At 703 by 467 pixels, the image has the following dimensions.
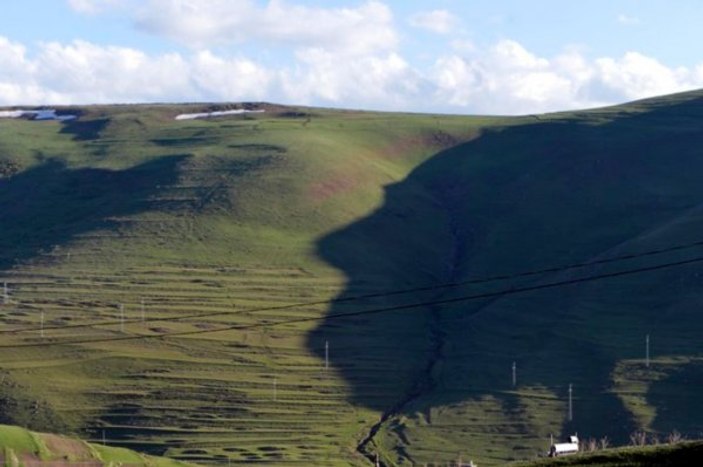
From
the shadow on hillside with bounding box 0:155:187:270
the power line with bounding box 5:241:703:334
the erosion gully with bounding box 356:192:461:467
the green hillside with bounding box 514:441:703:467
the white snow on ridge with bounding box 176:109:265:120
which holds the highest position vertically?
the white snow on ridge with bounding box 176:109:265:120

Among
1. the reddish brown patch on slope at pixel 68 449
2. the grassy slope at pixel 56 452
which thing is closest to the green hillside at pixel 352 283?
the grassy slope at pixel 56 452

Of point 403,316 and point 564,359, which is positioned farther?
point 403,316

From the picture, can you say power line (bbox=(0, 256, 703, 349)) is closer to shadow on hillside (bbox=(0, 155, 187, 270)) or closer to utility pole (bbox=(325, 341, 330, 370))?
utility pole (bbox=(325, 341, 330, 370))

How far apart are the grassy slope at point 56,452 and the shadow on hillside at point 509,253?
24418 mm

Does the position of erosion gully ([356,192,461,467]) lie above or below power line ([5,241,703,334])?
below

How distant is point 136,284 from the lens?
112312 mm

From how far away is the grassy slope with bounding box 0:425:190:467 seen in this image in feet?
204

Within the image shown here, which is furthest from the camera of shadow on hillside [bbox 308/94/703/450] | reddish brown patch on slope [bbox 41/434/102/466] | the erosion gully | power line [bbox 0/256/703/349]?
power line [bbox 0/256/703/349]

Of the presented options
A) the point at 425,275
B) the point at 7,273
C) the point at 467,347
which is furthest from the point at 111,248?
the point at 467,347

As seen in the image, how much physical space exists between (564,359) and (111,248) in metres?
45.5

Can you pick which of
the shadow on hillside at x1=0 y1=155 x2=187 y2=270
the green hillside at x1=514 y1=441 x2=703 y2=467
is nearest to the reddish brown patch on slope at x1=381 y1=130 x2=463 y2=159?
the shadow on hillside at x1=0 y1=155 x2=187 y2=270

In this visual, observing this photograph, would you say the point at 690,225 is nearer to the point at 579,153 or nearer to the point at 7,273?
the point at 579,153

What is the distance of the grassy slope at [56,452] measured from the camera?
204 feet

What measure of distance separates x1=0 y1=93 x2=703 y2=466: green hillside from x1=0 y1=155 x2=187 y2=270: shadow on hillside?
15.6 inches
